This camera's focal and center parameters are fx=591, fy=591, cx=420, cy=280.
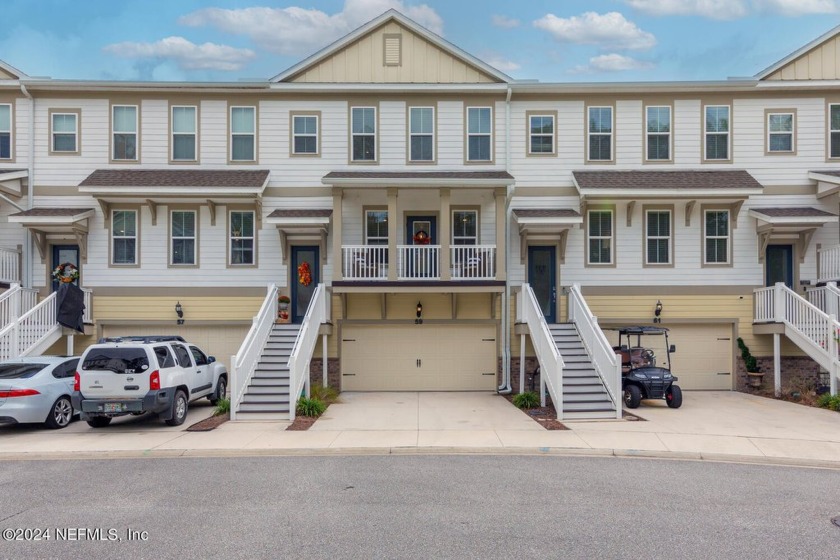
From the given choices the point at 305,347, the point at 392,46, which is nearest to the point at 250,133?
the point at 392,46

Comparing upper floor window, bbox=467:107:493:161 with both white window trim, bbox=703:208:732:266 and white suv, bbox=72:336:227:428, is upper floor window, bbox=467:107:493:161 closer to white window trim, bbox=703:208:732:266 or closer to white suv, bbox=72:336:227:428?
white window trim, bbox=703:208:732:266

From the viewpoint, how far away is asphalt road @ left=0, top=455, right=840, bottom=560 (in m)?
5.73

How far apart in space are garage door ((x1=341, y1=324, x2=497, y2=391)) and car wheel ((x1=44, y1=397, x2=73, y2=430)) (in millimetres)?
7508

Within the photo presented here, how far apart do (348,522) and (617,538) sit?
9.20 feet

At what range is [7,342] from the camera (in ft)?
49.1

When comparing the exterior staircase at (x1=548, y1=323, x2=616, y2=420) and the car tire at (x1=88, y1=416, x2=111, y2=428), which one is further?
the exterior staircase at (x1=548, y1=323, x2=616, y2=420)

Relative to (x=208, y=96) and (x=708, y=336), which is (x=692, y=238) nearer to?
(x=708, y=336)

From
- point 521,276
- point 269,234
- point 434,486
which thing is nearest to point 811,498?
point 434,486

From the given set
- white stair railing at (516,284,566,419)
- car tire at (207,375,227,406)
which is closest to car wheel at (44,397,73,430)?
car tire at (207,375,227,406)

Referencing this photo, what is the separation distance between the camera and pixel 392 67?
18016 mm

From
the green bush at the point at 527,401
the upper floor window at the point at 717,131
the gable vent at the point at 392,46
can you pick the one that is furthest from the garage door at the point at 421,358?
the upper floor window at the point at 717,131

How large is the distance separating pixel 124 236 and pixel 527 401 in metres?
12.7

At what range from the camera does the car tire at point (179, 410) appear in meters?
12.1

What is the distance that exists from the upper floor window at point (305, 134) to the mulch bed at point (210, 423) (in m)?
8.46
